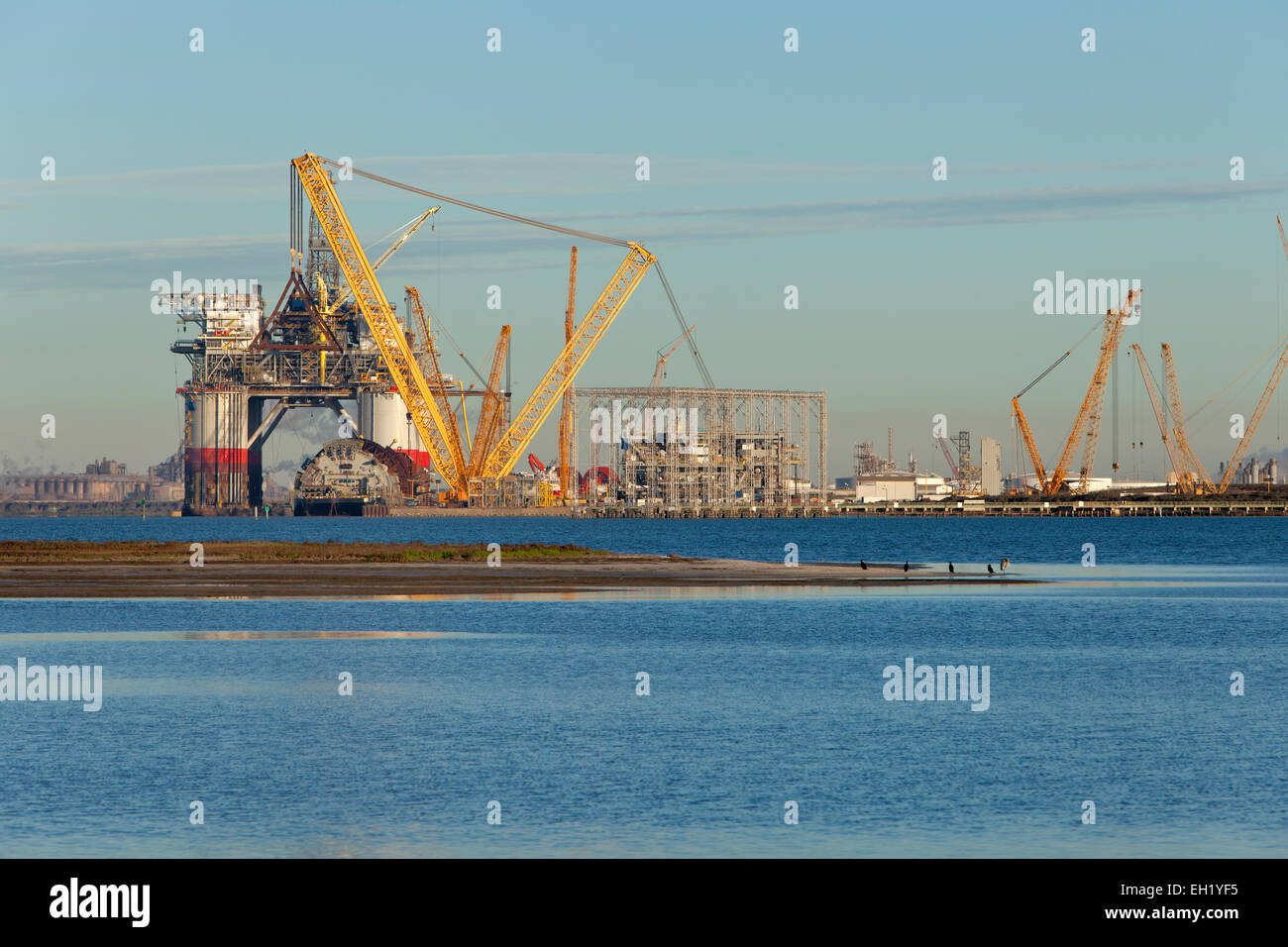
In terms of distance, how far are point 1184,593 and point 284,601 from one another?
44.9 meters

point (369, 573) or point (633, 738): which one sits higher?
point (369, 573)

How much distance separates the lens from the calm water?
23344 millimetres

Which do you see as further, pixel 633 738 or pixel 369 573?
pixel 369 573

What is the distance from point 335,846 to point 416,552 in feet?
238

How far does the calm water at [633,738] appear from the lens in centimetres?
2334

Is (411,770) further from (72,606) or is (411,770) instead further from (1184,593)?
(1184,593)

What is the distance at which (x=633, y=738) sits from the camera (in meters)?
31.2

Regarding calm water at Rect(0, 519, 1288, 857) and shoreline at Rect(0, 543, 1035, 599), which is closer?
calm water at Rect(0, 519, 1288, 857)

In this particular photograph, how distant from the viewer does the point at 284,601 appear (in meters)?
65.4

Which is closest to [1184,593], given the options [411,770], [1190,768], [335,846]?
[1190,768]

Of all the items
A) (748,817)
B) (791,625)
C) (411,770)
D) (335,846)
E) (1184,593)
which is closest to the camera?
(335,846)

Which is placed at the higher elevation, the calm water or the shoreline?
the shoreline
